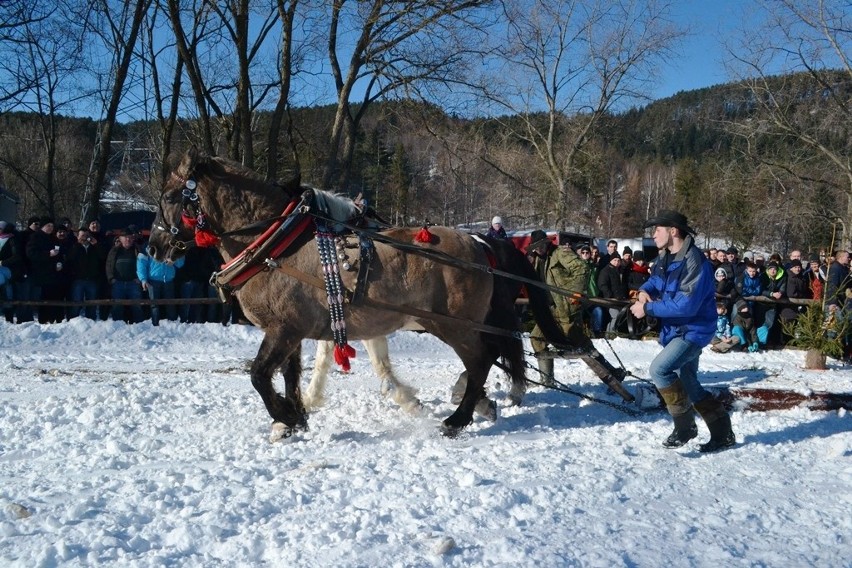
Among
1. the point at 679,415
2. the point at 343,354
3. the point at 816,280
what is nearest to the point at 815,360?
the point at 816,280

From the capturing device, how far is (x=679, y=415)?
493 centimetres

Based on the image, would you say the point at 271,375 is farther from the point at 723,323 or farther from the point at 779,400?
the point at 723,323

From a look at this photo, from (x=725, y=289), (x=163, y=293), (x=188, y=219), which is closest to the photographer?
(x=188, y=219)

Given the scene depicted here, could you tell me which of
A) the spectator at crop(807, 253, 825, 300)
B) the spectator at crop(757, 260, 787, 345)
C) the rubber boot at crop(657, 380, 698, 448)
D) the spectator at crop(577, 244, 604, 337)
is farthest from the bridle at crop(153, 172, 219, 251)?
the spectator at crop(807, 253, 825, 300)

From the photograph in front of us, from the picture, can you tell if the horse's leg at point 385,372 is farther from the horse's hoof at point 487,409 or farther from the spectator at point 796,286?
the spectator at point 796,286

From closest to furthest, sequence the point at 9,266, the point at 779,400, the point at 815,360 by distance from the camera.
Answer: the point at 779,400 < the point at 815,360 < the point at 9,266

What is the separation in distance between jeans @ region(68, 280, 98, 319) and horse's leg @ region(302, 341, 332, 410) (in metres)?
5.92

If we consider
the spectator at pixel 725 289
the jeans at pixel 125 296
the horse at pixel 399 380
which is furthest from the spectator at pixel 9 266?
the spectator at pixel 725 289

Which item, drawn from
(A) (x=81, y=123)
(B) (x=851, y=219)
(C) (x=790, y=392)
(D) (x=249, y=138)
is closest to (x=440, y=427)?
(C) (x=790, y=392)

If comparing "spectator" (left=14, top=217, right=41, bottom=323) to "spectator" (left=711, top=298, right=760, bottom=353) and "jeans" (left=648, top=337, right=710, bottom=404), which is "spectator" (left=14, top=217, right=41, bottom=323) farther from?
"spectator" (left=711, top=298, right=760, bottom=353)

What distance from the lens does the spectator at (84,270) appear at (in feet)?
34.6

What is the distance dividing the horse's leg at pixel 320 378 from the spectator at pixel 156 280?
201 inches

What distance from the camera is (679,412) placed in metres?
4.93

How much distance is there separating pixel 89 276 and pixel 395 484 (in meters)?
8.50
